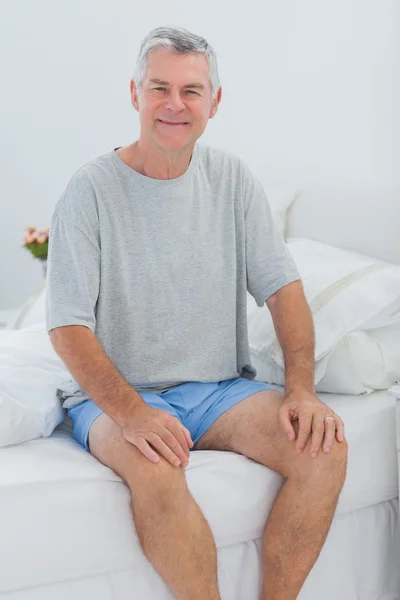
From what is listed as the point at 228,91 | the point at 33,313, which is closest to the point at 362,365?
the point at 33,313

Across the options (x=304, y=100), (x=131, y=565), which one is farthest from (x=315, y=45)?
(x=131, y=565)

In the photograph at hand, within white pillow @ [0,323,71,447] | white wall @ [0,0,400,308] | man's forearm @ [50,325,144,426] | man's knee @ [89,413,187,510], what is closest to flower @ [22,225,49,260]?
white wall @ [0,0,400,308]

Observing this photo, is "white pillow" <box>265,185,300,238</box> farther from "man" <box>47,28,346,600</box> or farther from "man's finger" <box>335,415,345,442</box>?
"man's finger" <box>335,415,345,442</box>

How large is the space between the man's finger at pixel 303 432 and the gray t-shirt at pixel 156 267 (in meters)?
0.27

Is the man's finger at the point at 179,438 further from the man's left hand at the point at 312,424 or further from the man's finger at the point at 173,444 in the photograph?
the man's left hand at the point at 312,424

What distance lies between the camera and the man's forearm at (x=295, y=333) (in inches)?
67.6

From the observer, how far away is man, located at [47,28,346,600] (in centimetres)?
153

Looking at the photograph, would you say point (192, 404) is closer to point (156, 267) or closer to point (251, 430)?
point (251, 430)

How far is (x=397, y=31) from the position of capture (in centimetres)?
227

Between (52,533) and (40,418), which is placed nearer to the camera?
(52,533)

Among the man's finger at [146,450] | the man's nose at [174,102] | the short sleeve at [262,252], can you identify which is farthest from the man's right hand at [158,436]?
the man's nose at [174,102]

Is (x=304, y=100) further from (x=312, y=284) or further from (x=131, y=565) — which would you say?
(x=131, y=565)

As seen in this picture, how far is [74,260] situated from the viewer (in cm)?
165

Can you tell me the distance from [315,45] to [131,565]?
1.65 metres
